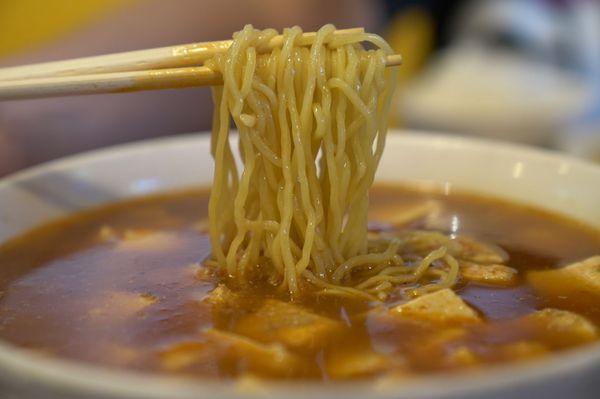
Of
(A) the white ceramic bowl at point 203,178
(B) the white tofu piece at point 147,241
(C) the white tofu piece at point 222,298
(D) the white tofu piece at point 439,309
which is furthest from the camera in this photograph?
(B) the white tofu piece at point 147,241

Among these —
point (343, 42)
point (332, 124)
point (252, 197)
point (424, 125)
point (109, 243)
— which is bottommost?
point (424, 125)

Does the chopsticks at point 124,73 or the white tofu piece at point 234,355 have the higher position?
the chopsticks at point 124,73

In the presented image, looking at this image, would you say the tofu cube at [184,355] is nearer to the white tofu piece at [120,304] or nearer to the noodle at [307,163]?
the white tofu piece at [120,304]

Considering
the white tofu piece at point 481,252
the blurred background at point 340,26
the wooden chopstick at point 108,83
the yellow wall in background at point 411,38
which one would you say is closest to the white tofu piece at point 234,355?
the wooden chopstick at point 108,83

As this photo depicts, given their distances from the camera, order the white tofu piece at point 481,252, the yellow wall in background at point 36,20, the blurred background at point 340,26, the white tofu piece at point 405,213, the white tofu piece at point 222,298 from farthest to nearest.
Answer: the yellow wall in background at point 36,20, the blurred background at point 340,26, the white tofu piece at point 405,213, the white tofu piece at point 481,252, the white tofu piece at point 222,298

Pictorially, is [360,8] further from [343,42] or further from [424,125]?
[343,42]

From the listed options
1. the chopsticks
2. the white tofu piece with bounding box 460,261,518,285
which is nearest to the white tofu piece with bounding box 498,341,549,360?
the white tofu piece with bounding box 460,261,518,285

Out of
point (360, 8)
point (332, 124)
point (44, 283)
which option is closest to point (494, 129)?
point (360, 8)
